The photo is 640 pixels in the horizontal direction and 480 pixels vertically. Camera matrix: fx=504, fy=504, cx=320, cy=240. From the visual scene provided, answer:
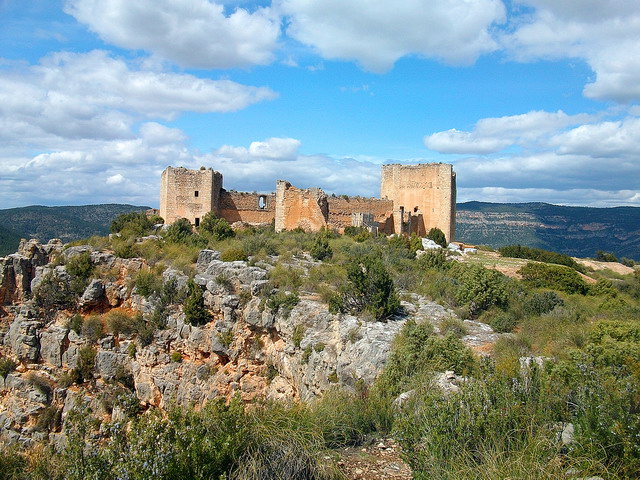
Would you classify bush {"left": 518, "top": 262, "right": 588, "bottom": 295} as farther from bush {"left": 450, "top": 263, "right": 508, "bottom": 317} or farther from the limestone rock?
the limestone rock

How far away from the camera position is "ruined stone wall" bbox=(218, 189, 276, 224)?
26297 millimetres

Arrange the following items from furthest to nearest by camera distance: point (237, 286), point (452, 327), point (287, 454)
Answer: point (237, 286) < point (452, 327) < point (287, 454)

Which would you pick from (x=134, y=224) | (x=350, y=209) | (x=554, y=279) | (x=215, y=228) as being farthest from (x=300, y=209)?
(x=554, y=279)

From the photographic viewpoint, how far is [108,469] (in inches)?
173

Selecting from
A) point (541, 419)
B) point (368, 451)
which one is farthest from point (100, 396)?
point (541, 419)

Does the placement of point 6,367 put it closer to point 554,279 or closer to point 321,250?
point 321,250

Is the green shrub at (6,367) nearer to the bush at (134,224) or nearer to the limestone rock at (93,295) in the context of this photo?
the limestone rock at (93,295)

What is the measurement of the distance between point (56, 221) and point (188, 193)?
4785 centimetres

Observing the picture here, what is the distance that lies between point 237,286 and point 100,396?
17.8 ft

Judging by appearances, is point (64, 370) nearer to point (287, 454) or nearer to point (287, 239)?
point (287, 239)

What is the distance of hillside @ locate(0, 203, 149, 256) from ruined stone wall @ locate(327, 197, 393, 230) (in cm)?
4010

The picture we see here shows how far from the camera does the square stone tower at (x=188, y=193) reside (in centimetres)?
2491

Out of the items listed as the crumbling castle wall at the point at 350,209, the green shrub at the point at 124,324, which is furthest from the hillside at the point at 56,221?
the green shrub at the point at 124,324

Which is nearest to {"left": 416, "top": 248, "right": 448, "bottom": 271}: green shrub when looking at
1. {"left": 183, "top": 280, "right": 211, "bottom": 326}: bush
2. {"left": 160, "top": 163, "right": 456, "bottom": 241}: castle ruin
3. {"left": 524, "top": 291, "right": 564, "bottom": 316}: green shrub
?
{"left": 524, "top": 291, "right": 564, "bottom": 316}: green shrub
